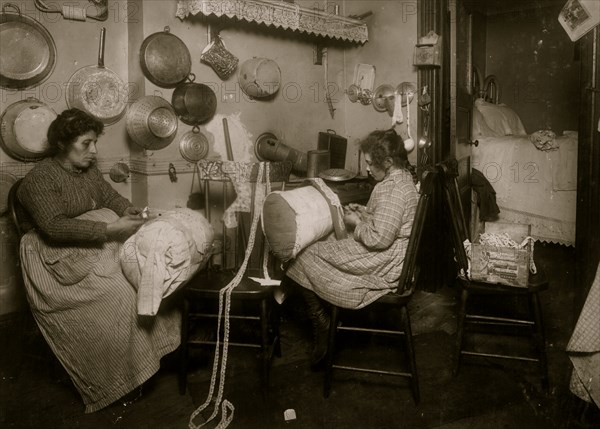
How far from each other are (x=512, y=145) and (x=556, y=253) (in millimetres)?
1126

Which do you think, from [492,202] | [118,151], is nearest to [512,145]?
[492,202]

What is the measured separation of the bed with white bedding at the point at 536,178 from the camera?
4.64 meters

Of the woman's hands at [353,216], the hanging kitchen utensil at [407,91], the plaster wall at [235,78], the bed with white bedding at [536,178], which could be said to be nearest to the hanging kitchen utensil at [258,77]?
the plaster wall at [235,78]

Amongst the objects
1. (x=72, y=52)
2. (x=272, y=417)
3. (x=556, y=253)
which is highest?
(x=72, y=52)

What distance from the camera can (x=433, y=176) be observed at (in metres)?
2.59

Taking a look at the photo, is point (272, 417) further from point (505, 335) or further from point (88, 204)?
point (505, 335)

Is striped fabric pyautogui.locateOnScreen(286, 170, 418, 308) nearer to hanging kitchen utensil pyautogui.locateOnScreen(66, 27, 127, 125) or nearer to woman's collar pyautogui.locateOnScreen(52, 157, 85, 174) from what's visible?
woman's collar pyautogui.locateOnScreen(52, 157, 85, 174)

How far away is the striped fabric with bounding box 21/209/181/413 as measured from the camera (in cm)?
249

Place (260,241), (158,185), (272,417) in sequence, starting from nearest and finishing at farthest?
(272,417), (260,241), (158,185)

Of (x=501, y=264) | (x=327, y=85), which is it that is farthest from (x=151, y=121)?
(x=501, y=264)

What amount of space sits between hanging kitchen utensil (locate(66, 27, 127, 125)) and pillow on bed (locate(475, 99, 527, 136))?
3.86 meters

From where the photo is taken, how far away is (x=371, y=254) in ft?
8.65

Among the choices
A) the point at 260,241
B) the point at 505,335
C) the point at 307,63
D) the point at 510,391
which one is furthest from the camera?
the point at 307,63

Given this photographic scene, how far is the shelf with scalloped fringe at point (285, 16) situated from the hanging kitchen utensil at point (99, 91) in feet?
2.17
